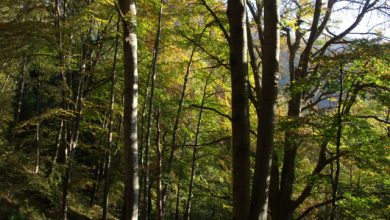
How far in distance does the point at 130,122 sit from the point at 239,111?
1.55 meters

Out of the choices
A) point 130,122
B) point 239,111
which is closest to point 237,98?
point 239,111

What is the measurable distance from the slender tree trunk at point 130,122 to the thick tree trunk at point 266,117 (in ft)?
5.17

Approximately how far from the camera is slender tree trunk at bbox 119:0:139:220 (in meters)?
5.18

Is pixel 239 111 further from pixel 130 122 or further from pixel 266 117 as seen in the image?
pixel 130 122

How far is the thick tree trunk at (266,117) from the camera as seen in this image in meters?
4.57

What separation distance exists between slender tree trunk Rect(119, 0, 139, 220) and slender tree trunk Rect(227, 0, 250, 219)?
1387mm

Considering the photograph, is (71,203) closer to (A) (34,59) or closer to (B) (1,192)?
(B) (1,192)

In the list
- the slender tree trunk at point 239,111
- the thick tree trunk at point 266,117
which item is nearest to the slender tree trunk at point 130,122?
the slender tree trunk at point 239,111

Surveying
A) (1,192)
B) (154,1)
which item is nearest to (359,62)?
(154,1)

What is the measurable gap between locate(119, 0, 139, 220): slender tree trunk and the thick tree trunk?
158 cm

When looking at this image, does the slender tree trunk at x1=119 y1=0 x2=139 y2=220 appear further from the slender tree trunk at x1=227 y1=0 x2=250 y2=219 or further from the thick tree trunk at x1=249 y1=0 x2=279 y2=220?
the thick tree trunk at x1=249 y1=0 x2=279 y2=220

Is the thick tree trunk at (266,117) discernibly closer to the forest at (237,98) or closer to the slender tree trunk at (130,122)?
the forest at (237,98)

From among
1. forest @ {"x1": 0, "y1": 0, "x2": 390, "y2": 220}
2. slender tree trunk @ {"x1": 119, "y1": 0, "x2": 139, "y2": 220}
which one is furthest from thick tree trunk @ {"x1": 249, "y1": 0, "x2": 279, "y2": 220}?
slender tree trunk @ {"x1": 119, "y1": 0, "x2": 139, "y2": 220}

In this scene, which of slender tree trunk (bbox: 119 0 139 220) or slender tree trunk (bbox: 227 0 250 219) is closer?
slender tree trunk (bbox: 227 0 250 219)
